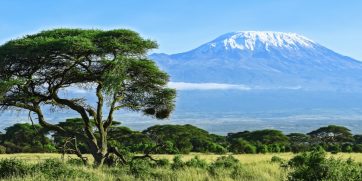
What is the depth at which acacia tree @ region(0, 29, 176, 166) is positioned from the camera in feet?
62.6

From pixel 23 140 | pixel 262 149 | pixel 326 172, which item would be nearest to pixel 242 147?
pixel 262 149

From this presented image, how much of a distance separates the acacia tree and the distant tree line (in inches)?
565

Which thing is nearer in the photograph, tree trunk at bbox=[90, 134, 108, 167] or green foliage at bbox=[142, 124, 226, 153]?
tree trunk at bbox=[90, 134, 108, 167]

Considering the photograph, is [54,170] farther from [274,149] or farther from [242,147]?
[274,149]

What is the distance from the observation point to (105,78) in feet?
63.2

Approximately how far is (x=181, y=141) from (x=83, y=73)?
2710 cm

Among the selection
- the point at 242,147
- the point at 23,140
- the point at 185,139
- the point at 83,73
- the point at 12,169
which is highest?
the point at 83,73

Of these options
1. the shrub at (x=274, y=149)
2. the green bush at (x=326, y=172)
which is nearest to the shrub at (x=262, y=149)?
the shrub at (x=274, y=149)

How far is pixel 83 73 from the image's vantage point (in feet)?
68.9

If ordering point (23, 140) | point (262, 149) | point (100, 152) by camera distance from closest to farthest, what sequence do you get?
point (100, 152)
point (262, 149)
point (23, 140)

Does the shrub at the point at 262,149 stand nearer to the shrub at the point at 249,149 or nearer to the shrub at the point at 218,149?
the shrub at the point at 249,149

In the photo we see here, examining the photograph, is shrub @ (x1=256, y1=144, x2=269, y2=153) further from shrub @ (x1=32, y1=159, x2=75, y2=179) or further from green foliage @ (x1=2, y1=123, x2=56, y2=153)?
shrub @ (x1=32, y1=159, x2=75, y2=179)

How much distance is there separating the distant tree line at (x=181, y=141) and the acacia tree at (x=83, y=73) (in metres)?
14.3

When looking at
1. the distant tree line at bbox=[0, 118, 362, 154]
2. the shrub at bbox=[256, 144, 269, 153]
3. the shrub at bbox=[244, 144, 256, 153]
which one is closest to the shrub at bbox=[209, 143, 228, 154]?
the distant tree line at bbox=[0, 118, 362, 154]
